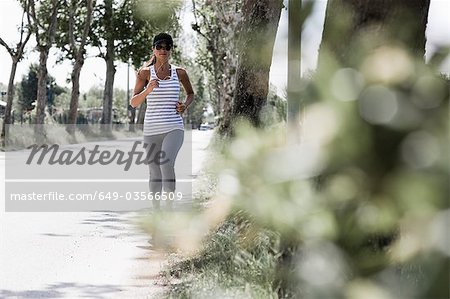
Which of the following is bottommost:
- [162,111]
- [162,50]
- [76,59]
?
[162,111]

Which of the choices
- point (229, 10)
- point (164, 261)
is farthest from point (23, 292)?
point (229, 10)

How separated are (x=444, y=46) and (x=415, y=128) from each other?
0.60 ft

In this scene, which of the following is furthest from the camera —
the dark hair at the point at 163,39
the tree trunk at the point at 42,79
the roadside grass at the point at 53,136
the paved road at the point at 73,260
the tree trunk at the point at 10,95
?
the tree trunk at the point at 42,79

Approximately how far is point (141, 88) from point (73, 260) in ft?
5.89

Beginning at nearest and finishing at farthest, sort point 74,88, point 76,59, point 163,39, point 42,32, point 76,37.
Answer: point 163,39 → point 42,32 → point 74,88 → point 76,59 → point 76,37

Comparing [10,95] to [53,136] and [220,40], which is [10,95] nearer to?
[53,136]

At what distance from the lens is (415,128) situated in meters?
1.40

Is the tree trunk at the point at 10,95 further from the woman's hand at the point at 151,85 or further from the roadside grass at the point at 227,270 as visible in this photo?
the roadside grass at the point at 227,270

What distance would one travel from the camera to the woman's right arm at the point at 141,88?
793 cm

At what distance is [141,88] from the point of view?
8234 millimetres

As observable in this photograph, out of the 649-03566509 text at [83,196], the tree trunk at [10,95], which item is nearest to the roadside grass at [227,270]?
the 649-03566509 text at [83,196]

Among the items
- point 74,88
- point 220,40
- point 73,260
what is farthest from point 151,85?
point 74,88

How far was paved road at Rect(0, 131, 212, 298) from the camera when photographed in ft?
20.4

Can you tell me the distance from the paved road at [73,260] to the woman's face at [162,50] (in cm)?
166
